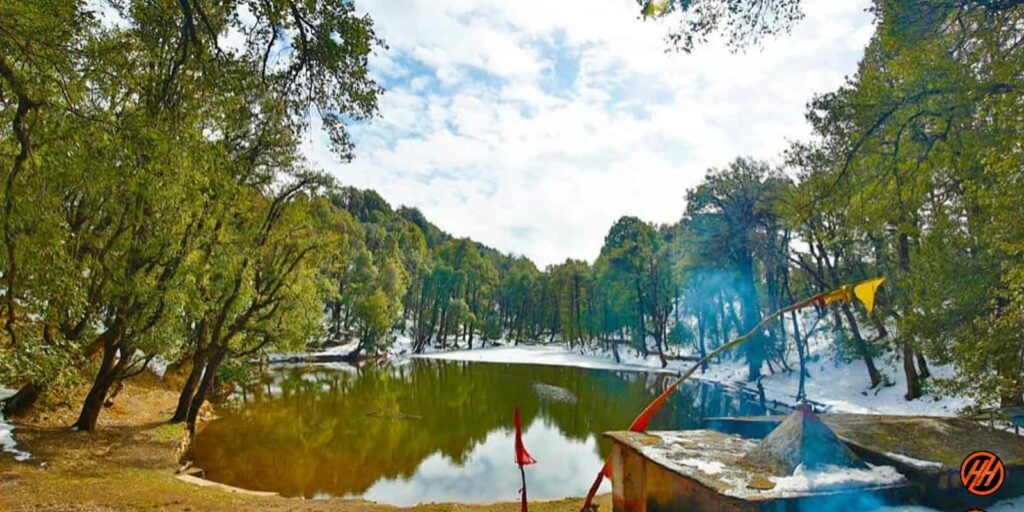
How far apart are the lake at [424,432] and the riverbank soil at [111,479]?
1.46 meters

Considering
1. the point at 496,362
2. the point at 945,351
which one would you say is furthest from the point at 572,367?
the point at 945,351

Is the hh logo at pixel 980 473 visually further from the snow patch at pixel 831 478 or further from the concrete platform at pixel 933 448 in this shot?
the concrete platform at pixel 933 448

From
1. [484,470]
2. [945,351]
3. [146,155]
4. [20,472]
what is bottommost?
[484,470]

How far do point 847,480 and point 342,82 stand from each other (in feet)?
26.8

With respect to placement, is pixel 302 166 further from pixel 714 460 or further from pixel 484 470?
pixel 714 460

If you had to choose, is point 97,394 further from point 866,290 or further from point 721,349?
point 866,290

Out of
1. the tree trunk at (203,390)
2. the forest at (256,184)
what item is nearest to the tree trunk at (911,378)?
the forest at (256,184)

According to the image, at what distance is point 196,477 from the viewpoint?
42.6 ft

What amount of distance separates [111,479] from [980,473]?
46.9 ft

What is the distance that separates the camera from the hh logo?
344 cm

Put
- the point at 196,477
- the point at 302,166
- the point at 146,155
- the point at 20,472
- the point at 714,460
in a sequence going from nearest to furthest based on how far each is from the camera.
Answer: the point at 714,460, the point at 146,155, the point at 20,472, the point at 196,477, the point at 302,166

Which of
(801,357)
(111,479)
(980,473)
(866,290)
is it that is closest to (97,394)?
(111,479)

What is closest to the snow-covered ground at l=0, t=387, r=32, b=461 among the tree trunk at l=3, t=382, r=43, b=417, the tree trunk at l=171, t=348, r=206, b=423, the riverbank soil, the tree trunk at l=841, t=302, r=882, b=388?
the riverbank soil

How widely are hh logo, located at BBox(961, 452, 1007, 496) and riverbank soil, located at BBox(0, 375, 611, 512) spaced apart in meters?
7.29
